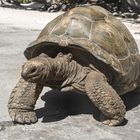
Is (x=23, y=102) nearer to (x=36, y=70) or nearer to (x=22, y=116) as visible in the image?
(x=22, y=116)

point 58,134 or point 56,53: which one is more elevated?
point 56,53

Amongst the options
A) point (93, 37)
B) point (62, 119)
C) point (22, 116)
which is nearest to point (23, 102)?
point (22, 116)

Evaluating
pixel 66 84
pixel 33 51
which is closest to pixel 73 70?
pixel 66 84

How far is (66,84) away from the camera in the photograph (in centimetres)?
476

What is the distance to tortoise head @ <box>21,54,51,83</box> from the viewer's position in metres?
4.27

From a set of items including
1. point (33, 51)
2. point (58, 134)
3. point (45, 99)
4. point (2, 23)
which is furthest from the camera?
point (2, 23)

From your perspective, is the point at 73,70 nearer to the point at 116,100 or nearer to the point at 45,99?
the point at 116,100

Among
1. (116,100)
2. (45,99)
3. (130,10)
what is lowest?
(130,10)

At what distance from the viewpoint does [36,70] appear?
4320mm

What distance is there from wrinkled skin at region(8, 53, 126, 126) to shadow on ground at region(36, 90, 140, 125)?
0.75ft

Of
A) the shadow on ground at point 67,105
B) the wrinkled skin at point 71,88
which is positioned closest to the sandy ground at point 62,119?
the shadow on ground at point 67,105

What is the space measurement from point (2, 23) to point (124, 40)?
616cm

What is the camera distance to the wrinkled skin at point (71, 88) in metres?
4.63

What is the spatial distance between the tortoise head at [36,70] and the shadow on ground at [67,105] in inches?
25.2
